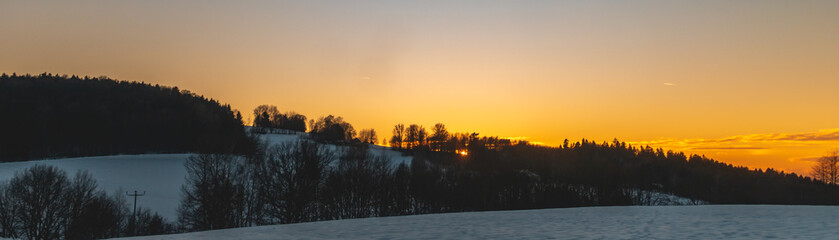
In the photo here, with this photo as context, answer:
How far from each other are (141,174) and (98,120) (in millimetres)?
51474

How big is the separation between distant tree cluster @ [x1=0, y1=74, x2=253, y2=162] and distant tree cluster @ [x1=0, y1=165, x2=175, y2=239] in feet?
172

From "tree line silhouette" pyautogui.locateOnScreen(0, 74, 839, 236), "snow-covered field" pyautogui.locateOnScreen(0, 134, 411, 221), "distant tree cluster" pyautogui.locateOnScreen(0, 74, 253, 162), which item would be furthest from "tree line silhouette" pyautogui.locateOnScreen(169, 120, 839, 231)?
"distant tree cluster" pyautogui.locateOnScreen(0, 74, 253, 162)

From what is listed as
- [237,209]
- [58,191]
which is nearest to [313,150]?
[237,209]

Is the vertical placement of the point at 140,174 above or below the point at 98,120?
below

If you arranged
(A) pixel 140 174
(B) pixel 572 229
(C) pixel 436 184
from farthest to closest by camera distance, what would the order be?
(A) pixel 140 174 → (C) pixel 436 184 → (B) pixel 572 229

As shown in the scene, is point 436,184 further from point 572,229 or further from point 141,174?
point 572,229

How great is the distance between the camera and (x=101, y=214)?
65438 mm

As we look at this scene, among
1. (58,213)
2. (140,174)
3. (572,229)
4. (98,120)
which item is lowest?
(58,213)

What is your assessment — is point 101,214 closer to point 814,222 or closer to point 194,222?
point 194,222

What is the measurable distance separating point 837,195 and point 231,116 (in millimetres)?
154227

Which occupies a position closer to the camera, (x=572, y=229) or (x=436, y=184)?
(x=572, y=229)

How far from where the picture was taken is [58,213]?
63031mm

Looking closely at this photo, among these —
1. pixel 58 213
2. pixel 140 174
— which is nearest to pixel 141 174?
pixel 140 174

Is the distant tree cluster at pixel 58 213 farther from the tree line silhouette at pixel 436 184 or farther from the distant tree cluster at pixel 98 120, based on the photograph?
the distant tree cluster at pixel 98 120
